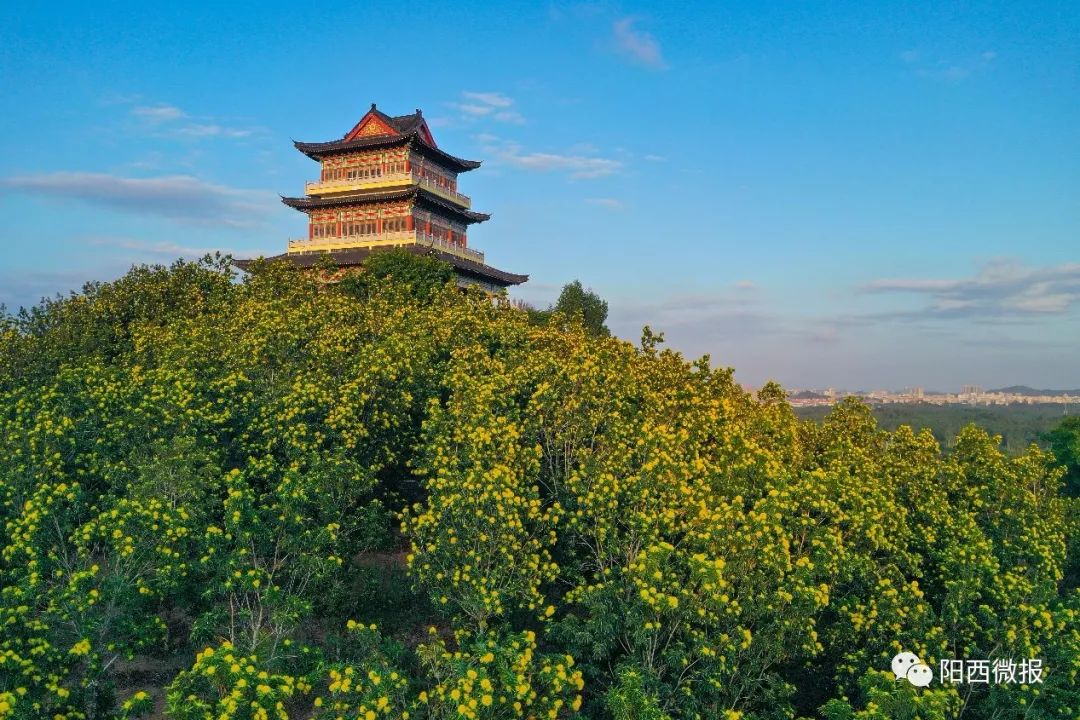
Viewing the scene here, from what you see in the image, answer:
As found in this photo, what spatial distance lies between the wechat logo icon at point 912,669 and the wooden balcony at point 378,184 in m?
39.8

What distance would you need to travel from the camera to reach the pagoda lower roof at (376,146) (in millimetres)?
48781

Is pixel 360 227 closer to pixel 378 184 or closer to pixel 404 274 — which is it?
pixel 378 184

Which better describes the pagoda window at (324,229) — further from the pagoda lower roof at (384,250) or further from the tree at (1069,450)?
the tree at (1069,450)

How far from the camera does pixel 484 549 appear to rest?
50.8ft

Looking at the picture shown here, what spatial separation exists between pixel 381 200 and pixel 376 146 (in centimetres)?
372

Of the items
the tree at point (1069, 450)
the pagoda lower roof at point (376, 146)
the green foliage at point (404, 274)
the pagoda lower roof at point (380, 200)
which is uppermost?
the pagoda lower roof at point (376, 146)

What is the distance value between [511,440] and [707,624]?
575 cm

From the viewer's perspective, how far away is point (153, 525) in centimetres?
1449

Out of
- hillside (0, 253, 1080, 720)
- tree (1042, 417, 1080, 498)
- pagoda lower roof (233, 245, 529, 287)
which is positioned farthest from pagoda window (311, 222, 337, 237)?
tree (1042, 417, 1080, 498)

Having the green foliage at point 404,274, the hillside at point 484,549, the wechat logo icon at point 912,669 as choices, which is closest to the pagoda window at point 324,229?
the green foliage at point 404,274

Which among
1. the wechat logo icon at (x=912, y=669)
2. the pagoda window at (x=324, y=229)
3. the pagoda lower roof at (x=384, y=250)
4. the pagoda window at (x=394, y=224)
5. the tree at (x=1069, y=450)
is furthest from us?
the pagoda window at (x=324, y=229)

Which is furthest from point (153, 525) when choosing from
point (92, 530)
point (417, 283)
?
point (417, 283)

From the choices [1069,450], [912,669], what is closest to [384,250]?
[912,669]

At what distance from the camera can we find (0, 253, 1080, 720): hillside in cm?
1333
